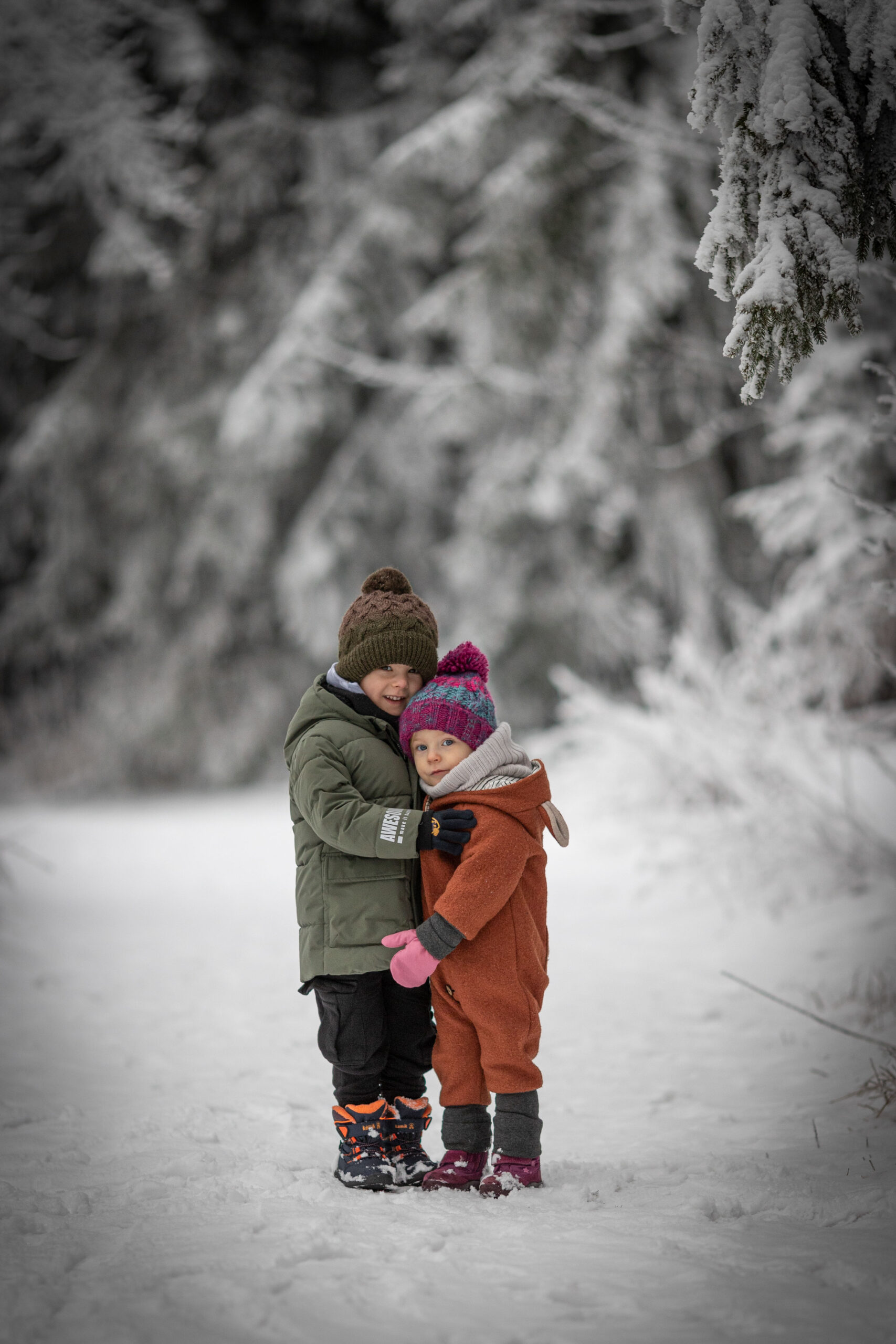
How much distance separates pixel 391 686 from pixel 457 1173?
3.68 feet

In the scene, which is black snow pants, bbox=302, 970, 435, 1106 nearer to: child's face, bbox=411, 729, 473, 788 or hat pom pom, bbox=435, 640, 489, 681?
child's face, bbox=411, 729, 473, 788

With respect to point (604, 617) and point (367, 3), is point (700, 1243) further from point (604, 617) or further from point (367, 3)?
point (367, 3)

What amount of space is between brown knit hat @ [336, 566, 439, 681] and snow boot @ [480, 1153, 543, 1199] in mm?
1129

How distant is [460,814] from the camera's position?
2.33 m

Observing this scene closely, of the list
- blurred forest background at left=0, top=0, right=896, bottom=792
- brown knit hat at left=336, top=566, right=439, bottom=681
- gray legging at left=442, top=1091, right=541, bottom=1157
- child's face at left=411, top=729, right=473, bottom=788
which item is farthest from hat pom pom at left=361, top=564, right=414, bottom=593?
blurred forest background at left=0, top=0, right=896, bottom=792

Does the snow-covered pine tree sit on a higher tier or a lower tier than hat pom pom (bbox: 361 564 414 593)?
higher

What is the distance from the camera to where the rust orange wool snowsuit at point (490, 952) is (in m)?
2.30

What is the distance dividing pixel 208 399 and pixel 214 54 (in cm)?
346

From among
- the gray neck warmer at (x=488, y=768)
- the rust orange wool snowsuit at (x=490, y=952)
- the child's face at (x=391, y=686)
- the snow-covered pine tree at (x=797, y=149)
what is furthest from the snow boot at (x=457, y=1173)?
the snow-covered pine tree at (x=797, y=149)

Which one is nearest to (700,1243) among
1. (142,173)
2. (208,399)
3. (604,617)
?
(604,617)

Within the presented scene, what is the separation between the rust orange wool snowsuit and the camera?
7.54ft

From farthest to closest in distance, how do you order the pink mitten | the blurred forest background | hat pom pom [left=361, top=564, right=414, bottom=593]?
the blurred forest background → hat pom pom [left=361, top=564, right=414, bottom=593] → the pink mitten

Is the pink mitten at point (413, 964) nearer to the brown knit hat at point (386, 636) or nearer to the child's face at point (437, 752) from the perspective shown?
the child's face at point (437, 752)

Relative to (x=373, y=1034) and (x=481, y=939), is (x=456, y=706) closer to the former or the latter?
(x=481, y=939)
